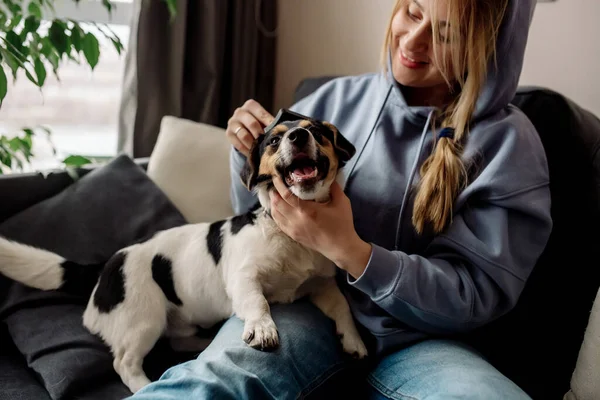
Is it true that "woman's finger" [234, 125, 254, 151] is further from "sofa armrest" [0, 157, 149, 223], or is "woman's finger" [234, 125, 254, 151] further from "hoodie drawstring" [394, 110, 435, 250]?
"sofa armrest" [0, 157, 149, 223]

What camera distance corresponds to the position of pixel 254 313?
1.19 metres

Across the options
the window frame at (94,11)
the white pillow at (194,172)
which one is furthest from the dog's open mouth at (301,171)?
the window frame at (94,11)

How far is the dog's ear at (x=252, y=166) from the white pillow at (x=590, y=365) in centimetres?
76

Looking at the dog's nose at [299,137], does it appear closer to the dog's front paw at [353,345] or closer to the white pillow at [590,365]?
the dog's front paw at [353,345]

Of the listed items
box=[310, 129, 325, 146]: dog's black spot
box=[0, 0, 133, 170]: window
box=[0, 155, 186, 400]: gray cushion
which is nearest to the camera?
box=[310, 129, 325, 146]: dog's black spot

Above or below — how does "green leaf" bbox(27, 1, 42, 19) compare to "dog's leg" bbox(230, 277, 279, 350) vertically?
above

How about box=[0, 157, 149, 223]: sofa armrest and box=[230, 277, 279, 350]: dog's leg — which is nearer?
box=[230, 277, 279, 350]: dog's leg

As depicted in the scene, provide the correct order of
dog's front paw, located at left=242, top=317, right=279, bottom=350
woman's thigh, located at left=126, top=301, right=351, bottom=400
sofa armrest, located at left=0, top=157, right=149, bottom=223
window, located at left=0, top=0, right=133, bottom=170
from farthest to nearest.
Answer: window, located at left=0, top=0, right=133, bottom=170
sofa armrest, located at left=0, top=157, right=149, bottom=223
dog's front paw, located at left=242, top=317, right=279, bottom=350
woman's thigh, located at left=126, top=301, right=351, bottom=400

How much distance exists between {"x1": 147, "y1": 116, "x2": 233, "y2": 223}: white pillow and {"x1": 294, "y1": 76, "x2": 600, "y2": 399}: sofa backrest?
0.95 metres

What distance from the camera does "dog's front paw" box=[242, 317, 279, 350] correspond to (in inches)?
43.9

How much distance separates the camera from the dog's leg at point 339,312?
1262mm

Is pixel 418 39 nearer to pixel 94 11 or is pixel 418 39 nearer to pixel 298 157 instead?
pixel 298 157

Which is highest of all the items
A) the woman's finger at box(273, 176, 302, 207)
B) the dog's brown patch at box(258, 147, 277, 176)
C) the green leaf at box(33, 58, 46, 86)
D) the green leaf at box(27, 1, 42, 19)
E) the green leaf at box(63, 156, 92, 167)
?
the green leaf at box(27, 1, 42, 19)

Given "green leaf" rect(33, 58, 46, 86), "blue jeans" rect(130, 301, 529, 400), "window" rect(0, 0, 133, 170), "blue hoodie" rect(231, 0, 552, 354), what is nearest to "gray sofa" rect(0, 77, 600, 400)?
"blue hoodie" rect(231, 0, 552, 354)
